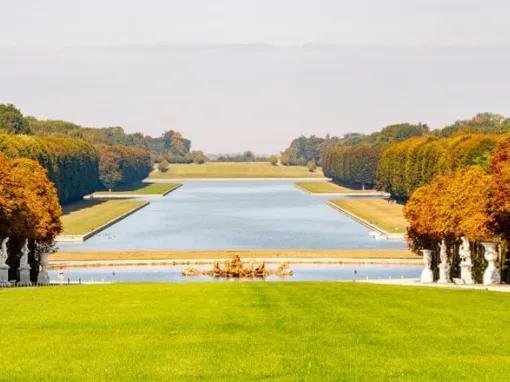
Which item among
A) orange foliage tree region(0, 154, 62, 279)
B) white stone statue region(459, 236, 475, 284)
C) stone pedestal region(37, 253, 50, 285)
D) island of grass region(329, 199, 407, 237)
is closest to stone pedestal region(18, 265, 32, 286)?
stone pedestal region(37, 253, 50, 285)

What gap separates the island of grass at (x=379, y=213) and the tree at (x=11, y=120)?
54396mm

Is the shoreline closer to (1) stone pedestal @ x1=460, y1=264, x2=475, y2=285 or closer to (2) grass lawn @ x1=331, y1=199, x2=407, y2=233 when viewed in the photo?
(2) grass lawn @ x1=331, y1=199, x2=407, y2=233

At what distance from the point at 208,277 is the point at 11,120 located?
119 metres

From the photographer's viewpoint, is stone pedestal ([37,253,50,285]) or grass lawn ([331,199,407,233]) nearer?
stone pedestal ([37,253,50,285])

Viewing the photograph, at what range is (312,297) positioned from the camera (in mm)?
30000

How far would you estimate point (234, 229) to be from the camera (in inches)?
4094

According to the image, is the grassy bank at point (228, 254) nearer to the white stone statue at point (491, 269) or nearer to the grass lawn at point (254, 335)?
the white stone statue at point (491, 269)

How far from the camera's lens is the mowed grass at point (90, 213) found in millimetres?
99375

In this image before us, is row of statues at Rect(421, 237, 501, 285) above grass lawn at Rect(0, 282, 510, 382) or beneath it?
beneath

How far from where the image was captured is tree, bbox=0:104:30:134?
172 meters

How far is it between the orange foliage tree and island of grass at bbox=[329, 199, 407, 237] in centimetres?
3742

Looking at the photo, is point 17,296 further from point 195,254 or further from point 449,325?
point 195,254

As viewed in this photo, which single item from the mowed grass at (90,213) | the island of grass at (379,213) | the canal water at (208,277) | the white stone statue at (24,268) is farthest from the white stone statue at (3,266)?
the island of grass at (379,213)

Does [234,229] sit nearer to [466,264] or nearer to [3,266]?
[466,264]
